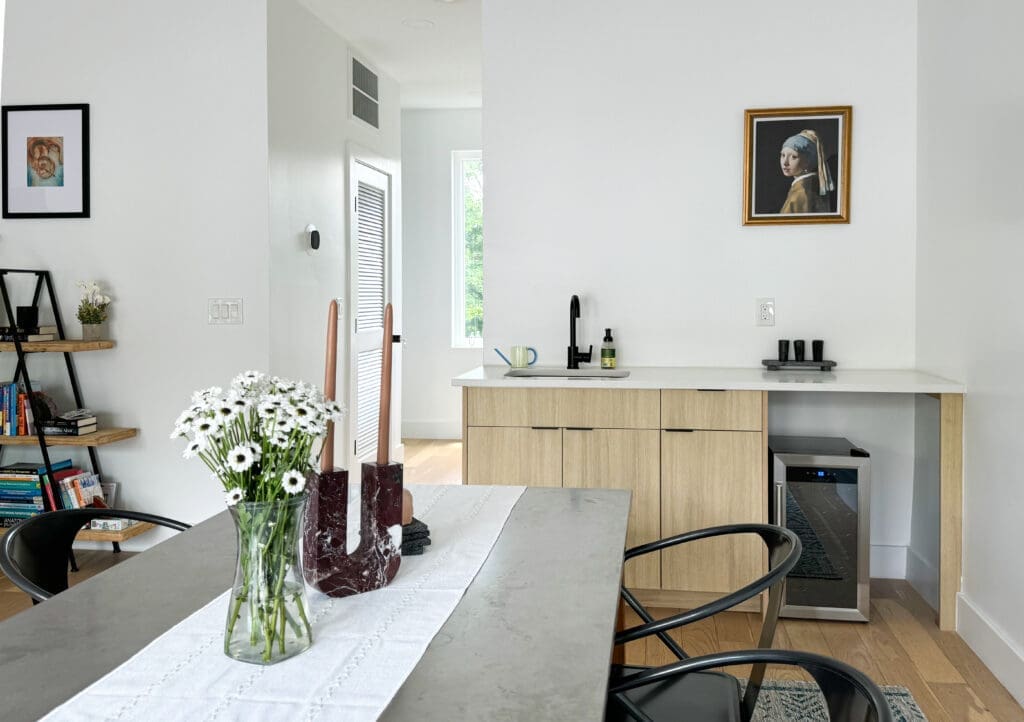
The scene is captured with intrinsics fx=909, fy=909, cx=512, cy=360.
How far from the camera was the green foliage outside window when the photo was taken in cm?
734

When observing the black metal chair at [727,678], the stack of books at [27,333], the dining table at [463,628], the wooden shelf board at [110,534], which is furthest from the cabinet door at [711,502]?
the stack of books at [27,333]

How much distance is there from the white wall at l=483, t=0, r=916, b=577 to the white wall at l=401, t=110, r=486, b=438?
344 centimetres

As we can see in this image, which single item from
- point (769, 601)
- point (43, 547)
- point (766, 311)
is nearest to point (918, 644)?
point (766, 311)

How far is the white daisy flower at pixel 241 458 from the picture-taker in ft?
3.58

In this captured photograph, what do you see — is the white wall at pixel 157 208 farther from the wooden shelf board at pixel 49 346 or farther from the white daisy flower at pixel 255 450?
the white daisy flower at pixel 255 450

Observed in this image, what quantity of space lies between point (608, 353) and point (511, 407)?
55cm

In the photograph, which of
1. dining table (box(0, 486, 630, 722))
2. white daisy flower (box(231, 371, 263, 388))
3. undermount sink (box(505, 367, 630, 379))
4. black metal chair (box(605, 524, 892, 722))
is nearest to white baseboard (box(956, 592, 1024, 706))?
black metal chair (box(605, 524, 892, 722))

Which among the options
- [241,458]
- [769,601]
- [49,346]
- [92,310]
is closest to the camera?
[241,458]

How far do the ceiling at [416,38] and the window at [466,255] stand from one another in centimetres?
89

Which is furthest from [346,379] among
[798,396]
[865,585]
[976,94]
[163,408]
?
[976,94]

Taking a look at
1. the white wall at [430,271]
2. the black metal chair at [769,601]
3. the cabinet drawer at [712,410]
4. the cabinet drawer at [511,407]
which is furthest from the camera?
the white wall at [430,271]

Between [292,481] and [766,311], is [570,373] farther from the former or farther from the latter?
[292,481]

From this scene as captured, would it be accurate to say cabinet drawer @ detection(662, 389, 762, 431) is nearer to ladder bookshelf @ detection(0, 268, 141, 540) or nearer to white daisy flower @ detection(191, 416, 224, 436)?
white daisy flower @ detection(191, 416, 224, 436)

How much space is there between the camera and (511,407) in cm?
338
